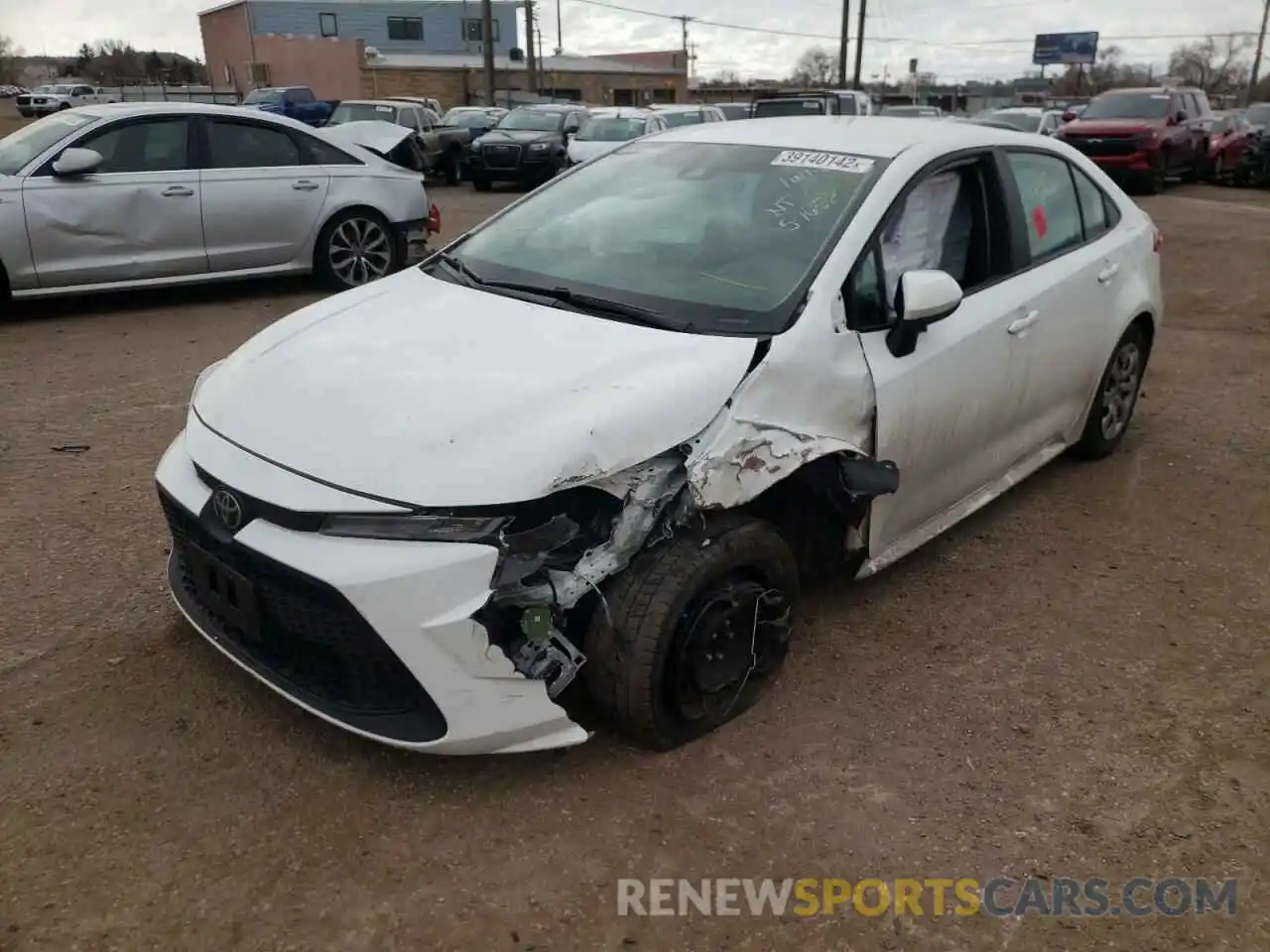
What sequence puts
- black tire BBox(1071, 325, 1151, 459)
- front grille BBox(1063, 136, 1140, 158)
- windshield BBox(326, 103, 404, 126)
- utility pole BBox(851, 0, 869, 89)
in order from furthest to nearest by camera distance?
utility pole BBox(851, 0, 869, 89) → windshield BBox(326, 103, 404, 126) → front grille BBox(1063, 136, 1140, 158) → black tire BBox(1071, 325, 1151, 459)

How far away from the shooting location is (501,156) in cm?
1845

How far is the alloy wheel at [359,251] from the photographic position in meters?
8.83

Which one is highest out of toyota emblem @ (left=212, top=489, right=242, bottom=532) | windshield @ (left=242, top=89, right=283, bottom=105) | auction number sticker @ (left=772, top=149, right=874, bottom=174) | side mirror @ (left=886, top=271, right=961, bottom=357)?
windshield @ (left=242, top=89, right=283, bottom=105)

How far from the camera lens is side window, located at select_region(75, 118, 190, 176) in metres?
7.59

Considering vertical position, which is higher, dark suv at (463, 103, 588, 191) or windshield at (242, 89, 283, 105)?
windshield at (242, 89, 283, 105)

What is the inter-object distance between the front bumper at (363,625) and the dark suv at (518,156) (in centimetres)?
1620

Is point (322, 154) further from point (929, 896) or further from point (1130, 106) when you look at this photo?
point (1130, 106)

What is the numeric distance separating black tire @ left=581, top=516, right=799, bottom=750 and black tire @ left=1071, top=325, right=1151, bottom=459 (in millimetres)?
2486

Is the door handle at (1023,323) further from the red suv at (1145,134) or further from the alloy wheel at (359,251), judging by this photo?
the red suv at (1145,134)

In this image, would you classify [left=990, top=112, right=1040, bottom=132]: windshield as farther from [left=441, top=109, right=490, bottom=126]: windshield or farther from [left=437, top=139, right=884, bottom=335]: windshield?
[left=437, top=139, right=884, bottom=335]: windshield

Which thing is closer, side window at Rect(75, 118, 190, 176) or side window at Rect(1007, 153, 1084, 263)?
side window at Rect(1007, 153, 1084, 263)

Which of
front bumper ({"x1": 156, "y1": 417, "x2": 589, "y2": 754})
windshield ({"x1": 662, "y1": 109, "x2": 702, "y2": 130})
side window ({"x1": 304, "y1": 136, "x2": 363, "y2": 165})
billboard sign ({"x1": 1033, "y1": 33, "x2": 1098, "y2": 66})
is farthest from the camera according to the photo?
billboard sign ({"x1": 1033, "y1": 33, "x2": 1098, "y2": 66})

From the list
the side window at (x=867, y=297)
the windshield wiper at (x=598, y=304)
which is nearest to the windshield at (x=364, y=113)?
the windshield wiper at (x=598, y=304)

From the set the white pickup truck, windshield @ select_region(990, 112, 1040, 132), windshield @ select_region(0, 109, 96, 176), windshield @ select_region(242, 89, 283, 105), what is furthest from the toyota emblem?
the white pickup truck
